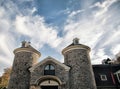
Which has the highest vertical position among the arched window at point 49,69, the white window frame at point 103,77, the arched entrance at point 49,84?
the arched window at point 49,69

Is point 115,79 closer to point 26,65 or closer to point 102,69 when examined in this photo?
point 102,69

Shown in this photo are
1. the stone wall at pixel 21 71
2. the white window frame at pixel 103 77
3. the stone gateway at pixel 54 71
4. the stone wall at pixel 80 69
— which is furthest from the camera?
the white window frame at pixel 103 77

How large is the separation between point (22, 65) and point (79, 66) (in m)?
9.85

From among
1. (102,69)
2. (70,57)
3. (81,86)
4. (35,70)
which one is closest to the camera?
(81,86)

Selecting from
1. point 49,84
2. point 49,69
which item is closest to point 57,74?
point 49,69

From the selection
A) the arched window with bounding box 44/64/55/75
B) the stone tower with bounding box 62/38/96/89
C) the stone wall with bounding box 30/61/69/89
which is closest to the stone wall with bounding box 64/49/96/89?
the stone tower with bounding box 62/38/96/89

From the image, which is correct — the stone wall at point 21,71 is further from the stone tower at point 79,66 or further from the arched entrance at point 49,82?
the stone tower at point 79,66

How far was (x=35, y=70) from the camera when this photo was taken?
2281cm

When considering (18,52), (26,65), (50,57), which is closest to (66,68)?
(50,57)

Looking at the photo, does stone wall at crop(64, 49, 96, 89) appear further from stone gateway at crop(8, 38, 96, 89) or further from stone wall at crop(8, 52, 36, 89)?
stone wall at crop(8, 52, 36, 89)

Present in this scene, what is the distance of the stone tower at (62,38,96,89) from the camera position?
2169cm

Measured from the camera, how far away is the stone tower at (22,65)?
22562 mm

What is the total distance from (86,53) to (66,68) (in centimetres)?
471

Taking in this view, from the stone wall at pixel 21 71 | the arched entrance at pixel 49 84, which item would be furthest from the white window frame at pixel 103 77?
the stone wall at pixel 21 71
